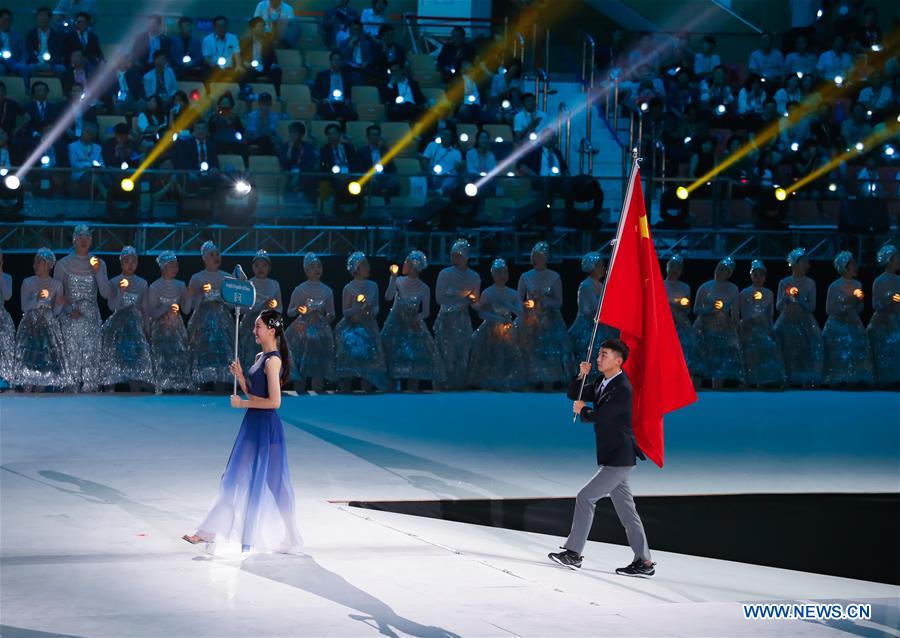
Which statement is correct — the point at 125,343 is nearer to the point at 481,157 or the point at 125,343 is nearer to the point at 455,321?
the point at 455,321

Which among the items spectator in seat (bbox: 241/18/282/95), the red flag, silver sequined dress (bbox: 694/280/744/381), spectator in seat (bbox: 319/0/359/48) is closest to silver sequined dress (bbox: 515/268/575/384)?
silver sequined dress (bbox: 694/280/744/381)

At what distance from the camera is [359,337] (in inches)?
559

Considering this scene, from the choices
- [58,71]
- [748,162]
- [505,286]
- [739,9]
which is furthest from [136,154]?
[739,9]

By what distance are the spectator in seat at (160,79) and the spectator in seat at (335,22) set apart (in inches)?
100

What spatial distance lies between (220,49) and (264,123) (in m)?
A: 1.70

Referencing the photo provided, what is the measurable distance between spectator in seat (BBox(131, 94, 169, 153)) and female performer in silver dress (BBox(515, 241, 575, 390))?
4.65 meters

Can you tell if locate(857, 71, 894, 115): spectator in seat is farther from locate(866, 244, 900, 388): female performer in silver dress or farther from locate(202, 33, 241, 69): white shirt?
locate(202, 33, 241, 69): white shirt

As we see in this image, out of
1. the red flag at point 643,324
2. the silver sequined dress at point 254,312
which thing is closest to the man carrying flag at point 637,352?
the red flag at point 643,324

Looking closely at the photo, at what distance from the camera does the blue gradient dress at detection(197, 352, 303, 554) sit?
298 inches

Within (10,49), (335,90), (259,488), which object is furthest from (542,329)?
(10,49)

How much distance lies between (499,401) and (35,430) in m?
4.74

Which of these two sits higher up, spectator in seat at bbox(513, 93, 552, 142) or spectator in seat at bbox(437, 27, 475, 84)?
spectator in seat at bbox(437, 27, 475, 84)

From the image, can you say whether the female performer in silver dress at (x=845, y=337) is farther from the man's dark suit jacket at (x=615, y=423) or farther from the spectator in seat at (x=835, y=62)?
the man's dark suit jacket at (x=615, y=423)

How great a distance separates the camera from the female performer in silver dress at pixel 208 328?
1371 cm
